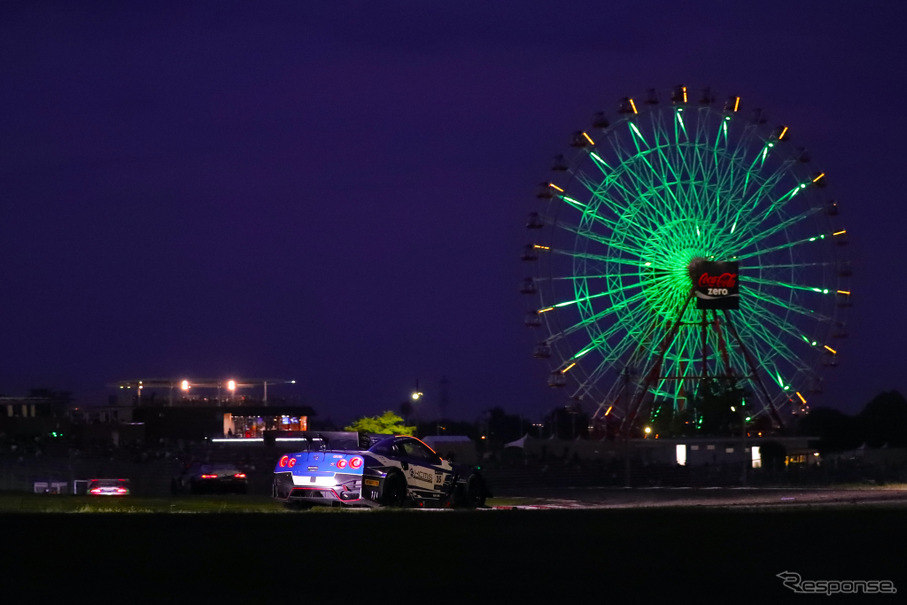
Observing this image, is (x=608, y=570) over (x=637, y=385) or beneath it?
beneath

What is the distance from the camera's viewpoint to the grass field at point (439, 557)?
10.5m

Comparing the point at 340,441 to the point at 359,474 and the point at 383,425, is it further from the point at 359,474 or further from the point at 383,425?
the point at 383,425

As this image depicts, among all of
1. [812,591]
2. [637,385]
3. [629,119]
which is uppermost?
[629,119]

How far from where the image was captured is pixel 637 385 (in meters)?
67.4

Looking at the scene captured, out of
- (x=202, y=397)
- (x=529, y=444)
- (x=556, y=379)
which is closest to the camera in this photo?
(x=556, y=379)

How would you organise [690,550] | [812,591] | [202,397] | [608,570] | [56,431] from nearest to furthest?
1. [812,591]
2. [608,570]
3. [690,550]
4. [56,431]
5. [202,397]

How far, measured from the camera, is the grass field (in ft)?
34.3

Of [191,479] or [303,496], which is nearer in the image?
[303,496]

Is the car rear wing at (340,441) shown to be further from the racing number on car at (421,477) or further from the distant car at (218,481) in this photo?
the distant car at (218,481)

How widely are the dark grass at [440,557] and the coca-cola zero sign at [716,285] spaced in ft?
154

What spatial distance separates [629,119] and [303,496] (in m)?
44.7

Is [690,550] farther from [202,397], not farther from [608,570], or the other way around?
[202,397]

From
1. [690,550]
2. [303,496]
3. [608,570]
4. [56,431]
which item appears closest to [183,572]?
[608,570]

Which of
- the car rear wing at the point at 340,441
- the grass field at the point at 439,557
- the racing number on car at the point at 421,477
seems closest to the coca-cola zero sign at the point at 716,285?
the racing number on car at the point at 421,477
